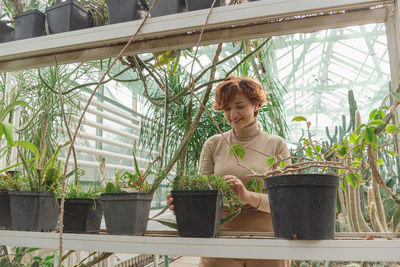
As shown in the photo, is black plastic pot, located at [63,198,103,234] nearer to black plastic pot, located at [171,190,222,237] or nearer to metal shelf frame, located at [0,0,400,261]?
metal shelf frame, located at [0,0,400,261]

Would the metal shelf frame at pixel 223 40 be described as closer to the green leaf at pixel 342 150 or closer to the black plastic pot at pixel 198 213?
the black plastic pot at pixel 198 213

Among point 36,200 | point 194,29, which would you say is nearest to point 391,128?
point 194,29

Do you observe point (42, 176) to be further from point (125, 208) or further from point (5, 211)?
point (125, 208)

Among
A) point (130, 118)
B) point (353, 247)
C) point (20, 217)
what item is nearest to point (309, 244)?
point (353, 247)

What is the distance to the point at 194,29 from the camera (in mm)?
793

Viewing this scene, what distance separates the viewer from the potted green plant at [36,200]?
2.85ft

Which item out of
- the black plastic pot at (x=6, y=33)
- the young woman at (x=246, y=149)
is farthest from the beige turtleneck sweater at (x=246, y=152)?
the black plastic pot at (x=6, y=33)

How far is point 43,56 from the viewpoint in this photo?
987mm

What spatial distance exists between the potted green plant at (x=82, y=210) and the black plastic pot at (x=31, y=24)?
53cm

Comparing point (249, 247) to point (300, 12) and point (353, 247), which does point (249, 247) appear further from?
point (300, 12)

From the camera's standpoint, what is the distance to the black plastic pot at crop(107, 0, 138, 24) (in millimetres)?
972

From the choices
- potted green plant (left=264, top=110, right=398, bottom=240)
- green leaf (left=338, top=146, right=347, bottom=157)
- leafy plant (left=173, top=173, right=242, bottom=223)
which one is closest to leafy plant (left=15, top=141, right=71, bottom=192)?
leafy plant (left=173, top=173, right=242, bottom=223)

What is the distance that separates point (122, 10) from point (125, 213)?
1.91ft

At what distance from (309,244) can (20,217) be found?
718 mm
